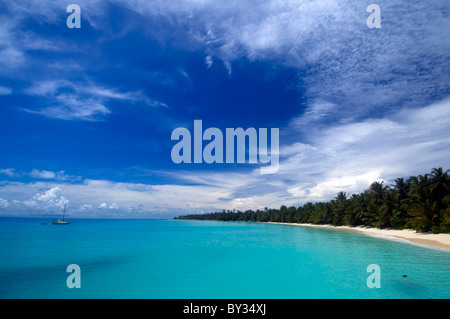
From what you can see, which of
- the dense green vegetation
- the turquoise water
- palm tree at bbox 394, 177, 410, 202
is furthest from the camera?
palm tree at bbox 394, 177, 410, 202

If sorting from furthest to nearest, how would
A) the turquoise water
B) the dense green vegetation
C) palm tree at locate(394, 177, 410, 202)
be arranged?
palm tree at locate(394, 177, 410, 202) → the dense green vegetation → the turquoise water

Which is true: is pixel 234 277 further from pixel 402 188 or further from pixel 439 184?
pixel 402 188

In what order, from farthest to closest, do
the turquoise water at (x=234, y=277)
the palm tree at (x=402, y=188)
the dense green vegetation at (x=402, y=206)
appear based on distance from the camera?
1. the palm tree at (x=402, y=188)
2. the dense green vegetation at (x=402, y=206)
3. the turquoise water at (x=234, y=277)

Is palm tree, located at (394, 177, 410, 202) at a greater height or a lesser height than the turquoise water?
greater

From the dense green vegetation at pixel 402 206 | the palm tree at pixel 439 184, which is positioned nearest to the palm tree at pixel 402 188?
the dense green vegetation at pixel 402 206

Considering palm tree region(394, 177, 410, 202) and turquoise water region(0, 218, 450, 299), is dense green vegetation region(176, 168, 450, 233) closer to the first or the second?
palm tree region(394, 177, 410, 202)

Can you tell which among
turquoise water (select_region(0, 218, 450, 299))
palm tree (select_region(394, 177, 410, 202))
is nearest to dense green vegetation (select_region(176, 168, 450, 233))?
palm tree (select_region(394, 177, 410, 202))

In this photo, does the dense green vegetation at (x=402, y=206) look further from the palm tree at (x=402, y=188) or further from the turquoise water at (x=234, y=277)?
the turquoise water at (x=234, y=277)

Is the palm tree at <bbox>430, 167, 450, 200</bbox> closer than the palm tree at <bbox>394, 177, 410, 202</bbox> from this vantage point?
Yes

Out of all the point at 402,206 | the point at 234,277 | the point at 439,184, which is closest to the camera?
the point at 234,277

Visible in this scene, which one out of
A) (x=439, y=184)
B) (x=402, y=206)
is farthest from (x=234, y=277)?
(x=402, y=206)

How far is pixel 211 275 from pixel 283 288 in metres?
5.58
